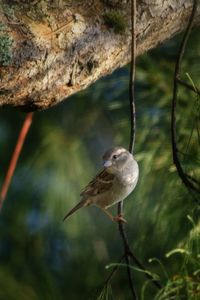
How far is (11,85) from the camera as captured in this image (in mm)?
1467

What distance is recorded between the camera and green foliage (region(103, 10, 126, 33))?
1.66 m

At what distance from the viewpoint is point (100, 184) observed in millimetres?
1753

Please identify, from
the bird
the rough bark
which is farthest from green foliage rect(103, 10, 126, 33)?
the bird

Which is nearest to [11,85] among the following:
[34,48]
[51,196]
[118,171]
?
[34,48]

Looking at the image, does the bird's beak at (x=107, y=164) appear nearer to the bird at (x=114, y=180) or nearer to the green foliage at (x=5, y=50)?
the bird at (x=114, y=180)

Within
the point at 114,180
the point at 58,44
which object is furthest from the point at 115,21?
the point at 114,180

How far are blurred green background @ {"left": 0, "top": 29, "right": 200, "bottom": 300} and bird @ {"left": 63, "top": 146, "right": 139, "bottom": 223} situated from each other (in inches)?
6.1

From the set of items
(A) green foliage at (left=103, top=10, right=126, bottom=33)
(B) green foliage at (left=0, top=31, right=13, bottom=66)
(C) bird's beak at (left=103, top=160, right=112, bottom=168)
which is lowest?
(C) bird's beak at (left=103, top=160, right=112, bottom=168)

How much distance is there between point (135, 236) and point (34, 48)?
0.77m

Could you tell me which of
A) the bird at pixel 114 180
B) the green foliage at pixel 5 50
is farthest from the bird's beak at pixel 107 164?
the green foliage at pixel 5 50

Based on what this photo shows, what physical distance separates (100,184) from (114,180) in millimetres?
76

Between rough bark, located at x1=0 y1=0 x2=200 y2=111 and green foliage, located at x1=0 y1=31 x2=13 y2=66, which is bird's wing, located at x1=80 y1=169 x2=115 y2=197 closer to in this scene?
rough bark, located at x1=0 y1=0 x2=200 y2=111

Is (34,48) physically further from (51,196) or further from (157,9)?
(51,196)

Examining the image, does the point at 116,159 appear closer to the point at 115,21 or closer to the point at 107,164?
the point at 107,164
